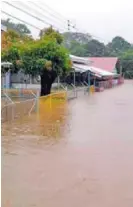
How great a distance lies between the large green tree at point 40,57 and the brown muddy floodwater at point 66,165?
9729mm

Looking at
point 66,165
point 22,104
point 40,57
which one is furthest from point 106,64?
point 66,165

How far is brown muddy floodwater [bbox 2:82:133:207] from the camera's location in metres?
6.43

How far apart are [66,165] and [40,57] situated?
17.5 metres

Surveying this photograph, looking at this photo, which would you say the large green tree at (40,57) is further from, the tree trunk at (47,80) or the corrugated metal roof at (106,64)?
the corrugated metal roof at (106,64)

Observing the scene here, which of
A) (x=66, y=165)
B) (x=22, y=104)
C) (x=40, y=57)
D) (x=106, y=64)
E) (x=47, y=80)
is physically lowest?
(x=66, y=165)

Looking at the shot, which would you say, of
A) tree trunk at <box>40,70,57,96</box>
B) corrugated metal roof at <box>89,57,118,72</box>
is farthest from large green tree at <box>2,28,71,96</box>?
corrugated metal roof at <box>89,57,118,72</box>

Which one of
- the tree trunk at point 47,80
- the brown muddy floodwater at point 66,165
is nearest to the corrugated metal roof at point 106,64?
the tree trunk at point 47,80

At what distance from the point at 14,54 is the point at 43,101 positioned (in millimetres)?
3838

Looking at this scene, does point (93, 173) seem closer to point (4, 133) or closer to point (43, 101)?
point (4, 133)

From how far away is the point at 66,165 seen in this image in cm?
872

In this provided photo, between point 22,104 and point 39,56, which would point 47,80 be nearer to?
point 39,56

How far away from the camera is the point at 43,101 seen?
22.6m

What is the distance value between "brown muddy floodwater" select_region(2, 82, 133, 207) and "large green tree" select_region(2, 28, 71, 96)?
383 inches

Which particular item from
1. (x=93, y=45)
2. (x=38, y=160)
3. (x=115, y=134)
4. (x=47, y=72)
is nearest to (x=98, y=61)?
(x=93, y=45)
